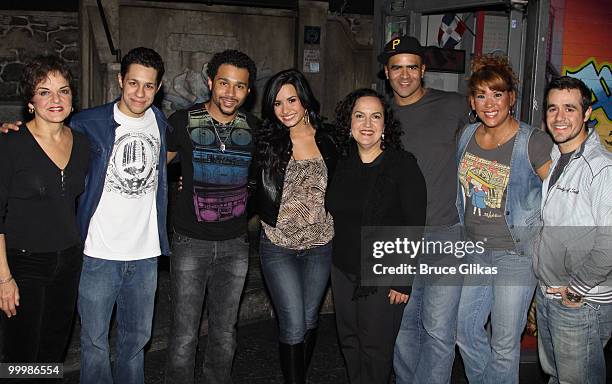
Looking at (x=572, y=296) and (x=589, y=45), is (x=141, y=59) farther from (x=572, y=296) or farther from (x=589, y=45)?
(x=589, y=45)

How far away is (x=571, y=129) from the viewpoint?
3.66 metres

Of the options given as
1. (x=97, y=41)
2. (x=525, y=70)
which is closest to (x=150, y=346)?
(x=525, y=70)

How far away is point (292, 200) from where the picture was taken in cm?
419

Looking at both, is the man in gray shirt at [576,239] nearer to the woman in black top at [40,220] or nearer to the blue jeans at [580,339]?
the blue jeans at [580,339]

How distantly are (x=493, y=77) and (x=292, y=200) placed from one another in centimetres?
151

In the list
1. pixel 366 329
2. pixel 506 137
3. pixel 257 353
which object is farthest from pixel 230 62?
pixel 257 353

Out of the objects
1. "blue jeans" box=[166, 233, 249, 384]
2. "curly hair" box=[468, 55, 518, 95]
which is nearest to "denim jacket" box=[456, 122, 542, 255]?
"curly hair" box=[468, 55, 518, 95]

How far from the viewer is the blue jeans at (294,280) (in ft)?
13.8

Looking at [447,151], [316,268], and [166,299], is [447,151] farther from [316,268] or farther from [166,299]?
[166,299]

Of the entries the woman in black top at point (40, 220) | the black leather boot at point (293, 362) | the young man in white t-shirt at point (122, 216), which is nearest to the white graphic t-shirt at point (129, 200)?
the young man in white t-shirt at point (122, 216)

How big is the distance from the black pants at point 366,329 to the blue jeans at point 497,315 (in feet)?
1.69

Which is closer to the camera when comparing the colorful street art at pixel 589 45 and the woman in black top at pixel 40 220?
the woman in black top at pixel 40 220

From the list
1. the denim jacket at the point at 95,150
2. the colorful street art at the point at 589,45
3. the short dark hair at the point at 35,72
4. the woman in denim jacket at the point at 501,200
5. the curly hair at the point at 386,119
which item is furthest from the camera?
the colorful street art at the point at 589,45

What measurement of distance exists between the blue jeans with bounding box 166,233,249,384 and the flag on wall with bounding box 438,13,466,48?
4173 mm
